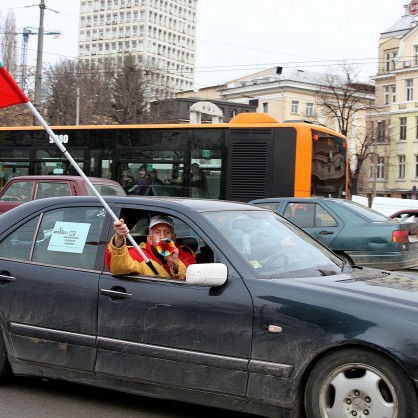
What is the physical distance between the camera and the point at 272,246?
469cm

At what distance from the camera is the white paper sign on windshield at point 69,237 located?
4957 mm

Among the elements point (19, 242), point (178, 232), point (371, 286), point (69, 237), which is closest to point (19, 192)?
point (19, 242)

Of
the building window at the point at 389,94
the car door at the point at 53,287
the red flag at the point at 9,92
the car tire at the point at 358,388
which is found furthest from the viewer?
the building window at the point at 389,94

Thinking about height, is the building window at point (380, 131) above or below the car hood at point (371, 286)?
above

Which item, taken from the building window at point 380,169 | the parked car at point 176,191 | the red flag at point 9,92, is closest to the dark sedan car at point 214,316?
the red flag at point 9,92

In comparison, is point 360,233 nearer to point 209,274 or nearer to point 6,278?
point 6,278

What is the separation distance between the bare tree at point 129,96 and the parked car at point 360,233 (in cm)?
4010

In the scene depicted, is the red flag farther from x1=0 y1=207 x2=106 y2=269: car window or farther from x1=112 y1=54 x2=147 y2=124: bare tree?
x1=112 y1=54 x2=147 y2=124: bare tree

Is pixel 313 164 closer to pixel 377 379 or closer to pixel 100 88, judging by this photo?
pixel 377 379

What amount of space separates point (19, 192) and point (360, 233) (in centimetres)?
599

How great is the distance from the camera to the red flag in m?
5.06

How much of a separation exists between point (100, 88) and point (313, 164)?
1549 inches

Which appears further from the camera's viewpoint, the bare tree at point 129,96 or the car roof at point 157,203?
the bare tree at point 129,96

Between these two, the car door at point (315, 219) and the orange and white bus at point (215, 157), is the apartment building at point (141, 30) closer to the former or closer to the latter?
the orange and white bus at point (215, 157)
